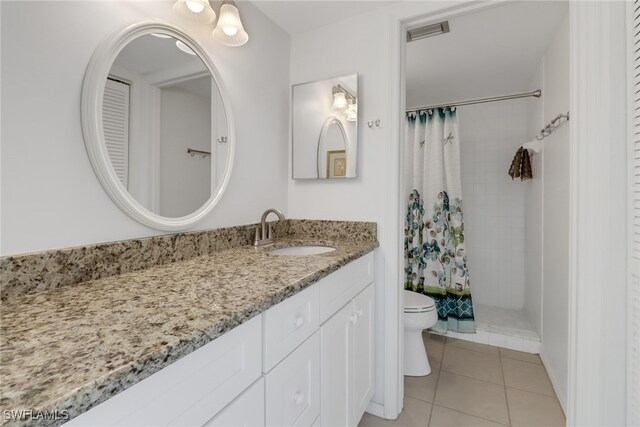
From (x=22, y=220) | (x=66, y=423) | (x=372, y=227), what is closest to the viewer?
(x=66, y=423)

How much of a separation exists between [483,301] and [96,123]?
10.9ft

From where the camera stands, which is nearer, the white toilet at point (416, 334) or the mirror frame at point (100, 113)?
the mirror frame at point (100, 113)

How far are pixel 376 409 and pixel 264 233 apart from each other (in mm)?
1126

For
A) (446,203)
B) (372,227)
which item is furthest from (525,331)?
(372,227)

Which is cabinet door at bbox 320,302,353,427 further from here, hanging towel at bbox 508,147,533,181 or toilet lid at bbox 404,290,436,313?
hanging towel at bbox 508,147,533,181

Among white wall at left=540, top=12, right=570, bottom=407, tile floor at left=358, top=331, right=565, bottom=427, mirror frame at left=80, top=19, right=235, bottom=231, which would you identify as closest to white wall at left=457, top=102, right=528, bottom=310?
white wall at left=540, top=12, right=570, bottom=407

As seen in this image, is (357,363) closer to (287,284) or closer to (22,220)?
(287,284)

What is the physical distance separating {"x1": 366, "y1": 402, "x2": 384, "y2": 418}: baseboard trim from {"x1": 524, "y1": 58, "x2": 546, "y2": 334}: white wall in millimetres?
1473

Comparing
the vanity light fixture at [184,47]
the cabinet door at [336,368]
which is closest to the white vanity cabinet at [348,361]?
the cabinet door at [336,368]

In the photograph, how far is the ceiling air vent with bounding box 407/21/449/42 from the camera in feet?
5.38

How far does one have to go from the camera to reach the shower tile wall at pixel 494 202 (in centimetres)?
277

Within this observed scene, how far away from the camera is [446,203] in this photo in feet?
8.34
